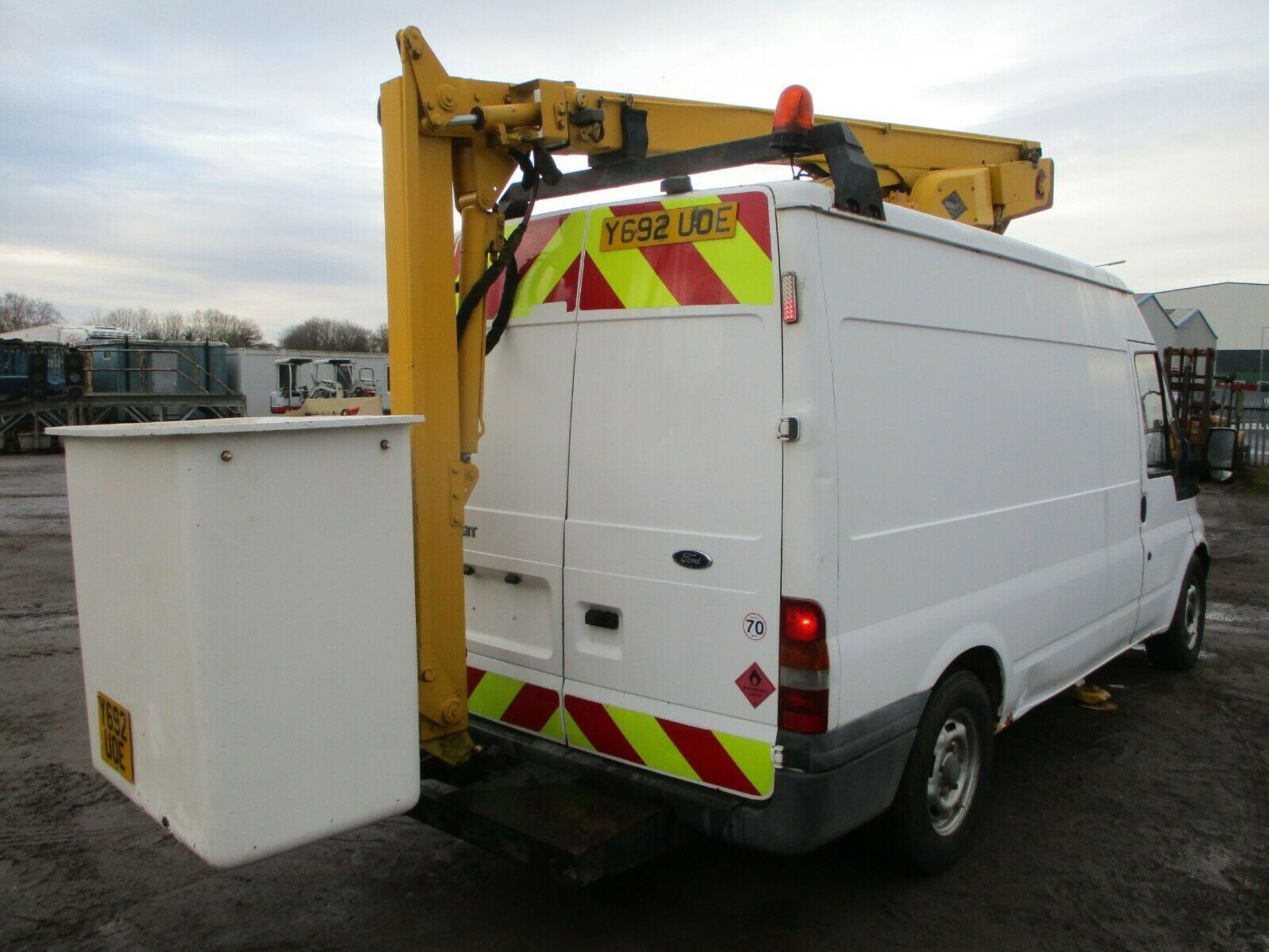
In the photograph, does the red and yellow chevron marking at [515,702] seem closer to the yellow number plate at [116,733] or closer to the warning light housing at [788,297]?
the yellow number plate at [116,733]

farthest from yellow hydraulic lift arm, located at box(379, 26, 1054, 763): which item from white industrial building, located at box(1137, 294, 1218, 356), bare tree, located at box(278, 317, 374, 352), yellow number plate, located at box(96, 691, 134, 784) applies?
bare tree, located at box(278, 317, 374, 352)

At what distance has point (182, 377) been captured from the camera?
89.3 ft

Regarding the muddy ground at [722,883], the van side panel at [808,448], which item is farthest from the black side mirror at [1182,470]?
the van side panel at [808,448]

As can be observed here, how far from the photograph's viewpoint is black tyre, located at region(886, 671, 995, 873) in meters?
3.54

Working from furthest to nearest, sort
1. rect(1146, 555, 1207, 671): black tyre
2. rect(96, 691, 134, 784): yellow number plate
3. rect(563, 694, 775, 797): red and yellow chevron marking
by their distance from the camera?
1. rect(1146, 555, 1207, 671): black tyre
2. rect(563, 694, 775, 797): red and yellow chevron marking
3. rect(96, 691, 134, 784): yellow number plate

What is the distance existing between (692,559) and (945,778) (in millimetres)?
Answer: 1457

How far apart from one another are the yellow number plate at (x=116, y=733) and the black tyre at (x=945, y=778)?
8.09 feet

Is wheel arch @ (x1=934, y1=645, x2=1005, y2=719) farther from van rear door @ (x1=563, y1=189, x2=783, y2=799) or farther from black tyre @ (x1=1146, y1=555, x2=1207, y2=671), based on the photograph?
black tyre @ (x1=1146, y1=555, x2=1207, y2=671)

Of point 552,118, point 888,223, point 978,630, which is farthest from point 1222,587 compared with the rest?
point 552,118

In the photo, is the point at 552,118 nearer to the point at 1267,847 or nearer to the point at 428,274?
the point at 428,274

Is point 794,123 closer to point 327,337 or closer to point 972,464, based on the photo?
point 972,464

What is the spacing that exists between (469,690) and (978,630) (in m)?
2.00

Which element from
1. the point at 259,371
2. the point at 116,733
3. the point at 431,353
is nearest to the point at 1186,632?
the point at 431,353

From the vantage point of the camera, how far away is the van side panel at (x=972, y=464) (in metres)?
3.20
